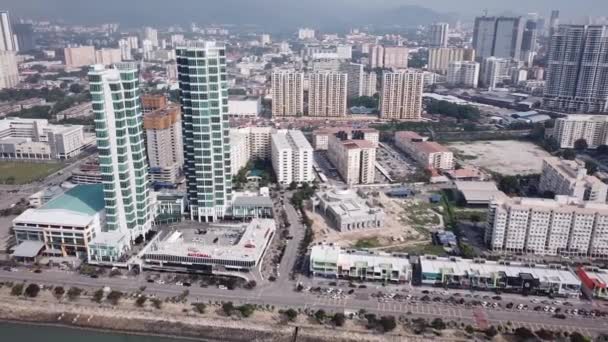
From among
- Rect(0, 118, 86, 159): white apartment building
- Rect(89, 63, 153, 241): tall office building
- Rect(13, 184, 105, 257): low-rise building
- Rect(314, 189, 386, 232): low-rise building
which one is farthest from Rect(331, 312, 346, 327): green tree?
Rect(0, 118, 86, 159): white apartment building

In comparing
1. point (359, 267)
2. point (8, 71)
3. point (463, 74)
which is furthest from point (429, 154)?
point (8, 71)

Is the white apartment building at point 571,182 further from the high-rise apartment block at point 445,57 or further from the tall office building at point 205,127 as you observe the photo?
the high-rise apartment block at point 445,57

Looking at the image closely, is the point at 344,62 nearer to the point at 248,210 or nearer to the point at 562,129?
the point at 562,129

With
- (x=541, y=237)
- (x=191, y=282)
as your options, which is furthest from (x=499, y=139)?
(x=191, y=282)

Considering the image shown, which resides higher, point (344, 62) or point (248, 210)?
point (344, 62)

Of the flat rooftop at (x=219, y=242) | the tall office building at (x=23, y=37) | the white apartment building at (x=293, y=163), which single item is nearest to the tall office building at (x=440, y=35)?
the white apartment building at (x=293, y=163)

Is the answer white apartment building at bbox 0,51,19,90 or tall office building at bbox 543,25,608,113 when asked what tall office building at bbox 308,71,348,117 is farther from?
white apartment building at bbox 0,51,19,90
